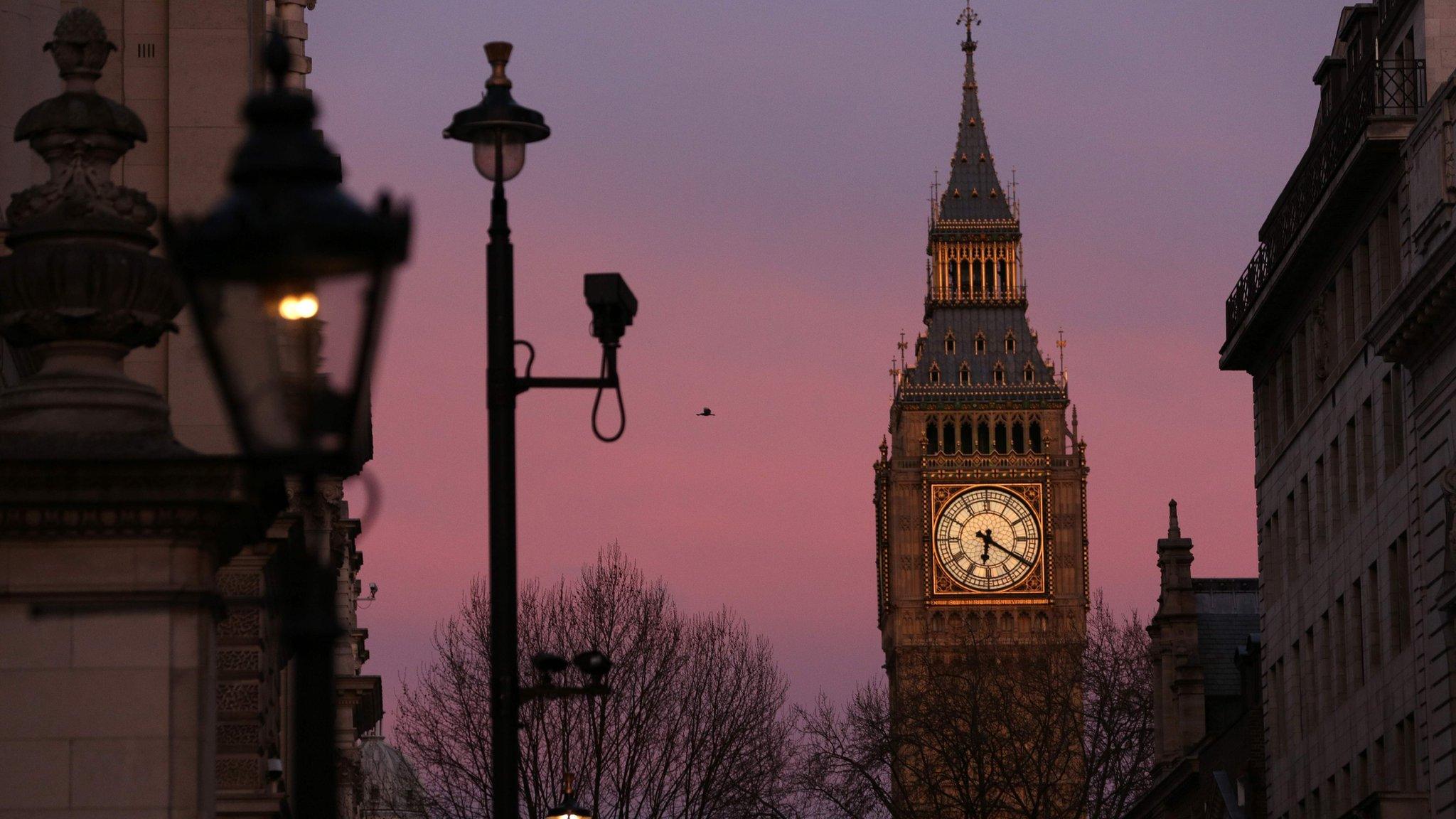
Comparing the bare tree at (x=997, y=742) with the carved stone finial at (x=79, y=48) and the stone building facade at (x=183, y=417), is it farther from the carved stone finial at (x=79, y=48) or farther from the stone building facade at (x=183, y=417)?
the carved stone finial at (x=79, y=48)

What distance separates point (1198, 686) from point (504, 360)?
72.5m

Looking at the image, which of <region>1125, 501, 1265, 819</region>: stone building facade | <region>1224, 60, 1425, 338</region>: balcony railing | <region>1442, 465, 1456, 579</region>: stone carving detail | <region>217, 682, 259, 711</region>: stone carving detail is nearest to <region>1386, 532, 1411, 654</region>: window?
<region>1442, 465, 1456, 579</region>: stone carving detail

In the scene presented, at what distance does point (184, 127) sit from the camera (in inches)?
1596

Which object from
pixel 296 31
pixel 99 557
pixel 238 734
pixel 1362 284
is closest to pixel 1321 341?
pixel 1362 284

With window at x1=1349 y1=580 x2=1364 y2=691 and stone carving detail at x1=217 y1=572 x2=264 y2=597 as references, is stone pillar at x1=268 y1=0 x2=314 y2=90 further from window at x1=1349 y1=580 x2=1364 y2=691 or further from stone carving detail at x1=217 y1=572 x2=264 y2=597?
window at x1=1349 y1=580 x2=1364 y2=691

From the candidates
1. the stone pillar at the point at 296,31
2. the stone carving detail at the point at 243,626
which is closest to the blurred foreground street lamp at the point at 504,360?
the stone carving detail at the point at 243,626

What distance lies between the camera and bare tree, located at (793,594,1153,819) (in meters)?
93.8

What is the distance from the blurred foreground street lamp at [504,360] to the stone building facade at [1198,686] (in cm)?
5932

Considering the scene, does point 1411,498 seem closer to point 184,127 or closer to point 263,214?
point 184,127

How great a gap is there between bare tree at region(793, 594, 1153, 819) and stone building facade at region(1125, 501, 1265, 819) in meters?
2.67

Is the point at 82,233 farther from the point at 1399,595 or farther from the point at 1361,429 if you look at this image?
the point at 1361,429

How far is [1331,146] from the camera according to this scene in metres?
61.9

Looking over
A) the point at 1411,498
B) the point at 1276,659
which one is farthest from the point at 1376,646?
the point at 1276,659

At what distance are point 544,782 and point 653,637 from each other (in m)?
4.57
